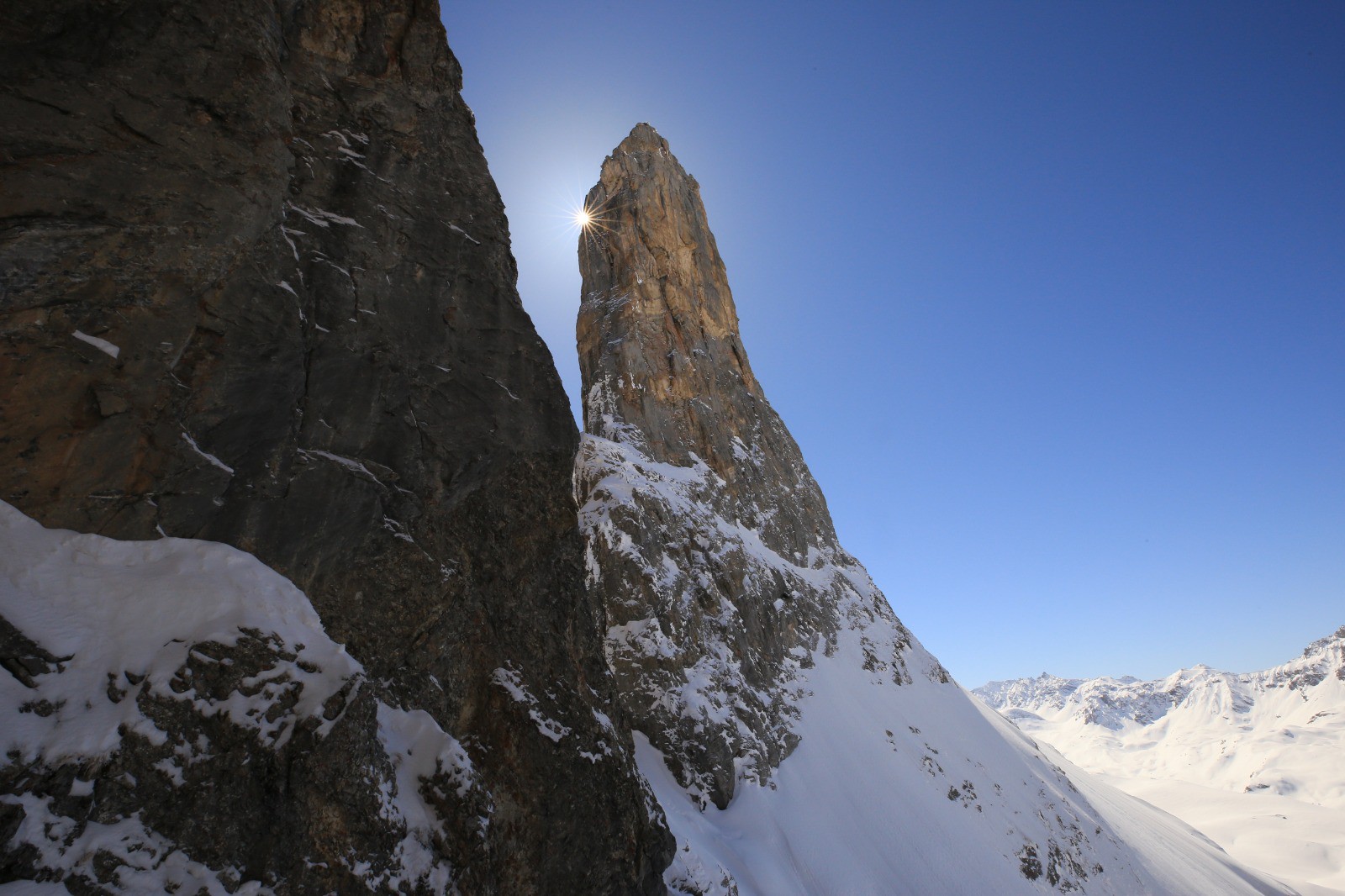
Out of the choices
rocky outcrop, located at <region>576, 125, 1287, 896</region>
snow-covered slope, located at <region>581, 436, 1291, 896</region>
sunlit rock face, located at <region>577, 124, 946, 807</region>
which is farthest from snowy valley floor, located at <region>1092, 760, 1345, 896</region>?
sunlit rock face, located at <region>577, 124, 946, 807</region>

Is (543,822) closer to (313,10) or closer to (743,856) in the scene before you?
(743,856)

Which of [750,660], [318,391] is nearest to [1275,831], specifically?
[750,660]

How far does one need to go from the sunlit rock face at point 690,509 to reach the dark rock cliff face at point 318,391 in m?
9.21

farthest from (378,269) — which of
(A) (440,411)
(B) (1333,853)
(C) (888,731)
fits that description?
(B) (1333,853)

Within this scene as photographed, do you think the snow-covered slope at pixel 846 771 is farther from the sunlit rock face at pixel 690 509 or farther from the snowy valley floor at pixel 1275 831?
the snowy valley floor at pixel 1275 831

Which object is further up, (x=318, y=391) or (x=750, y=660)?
(x=318, y=391)

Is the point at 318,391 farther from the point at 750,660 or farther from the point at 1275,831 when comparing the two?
the point at 1275,831

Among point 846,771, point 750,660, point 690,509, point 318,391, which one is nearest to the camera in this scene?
point 318,391

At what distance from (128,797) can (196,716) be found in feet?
2.92

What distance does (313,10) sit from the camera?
1099 cm

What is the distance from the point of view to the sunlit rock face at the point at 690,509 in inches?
817

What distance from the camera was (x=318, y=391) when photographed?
9508mm

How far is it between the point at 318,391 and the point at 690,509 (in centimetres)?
1973

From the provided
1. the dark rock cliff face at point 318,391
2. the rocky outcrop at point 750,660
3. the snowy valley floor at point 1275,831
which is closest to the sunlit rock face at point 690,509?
the rocky outcrop at point 750,660
